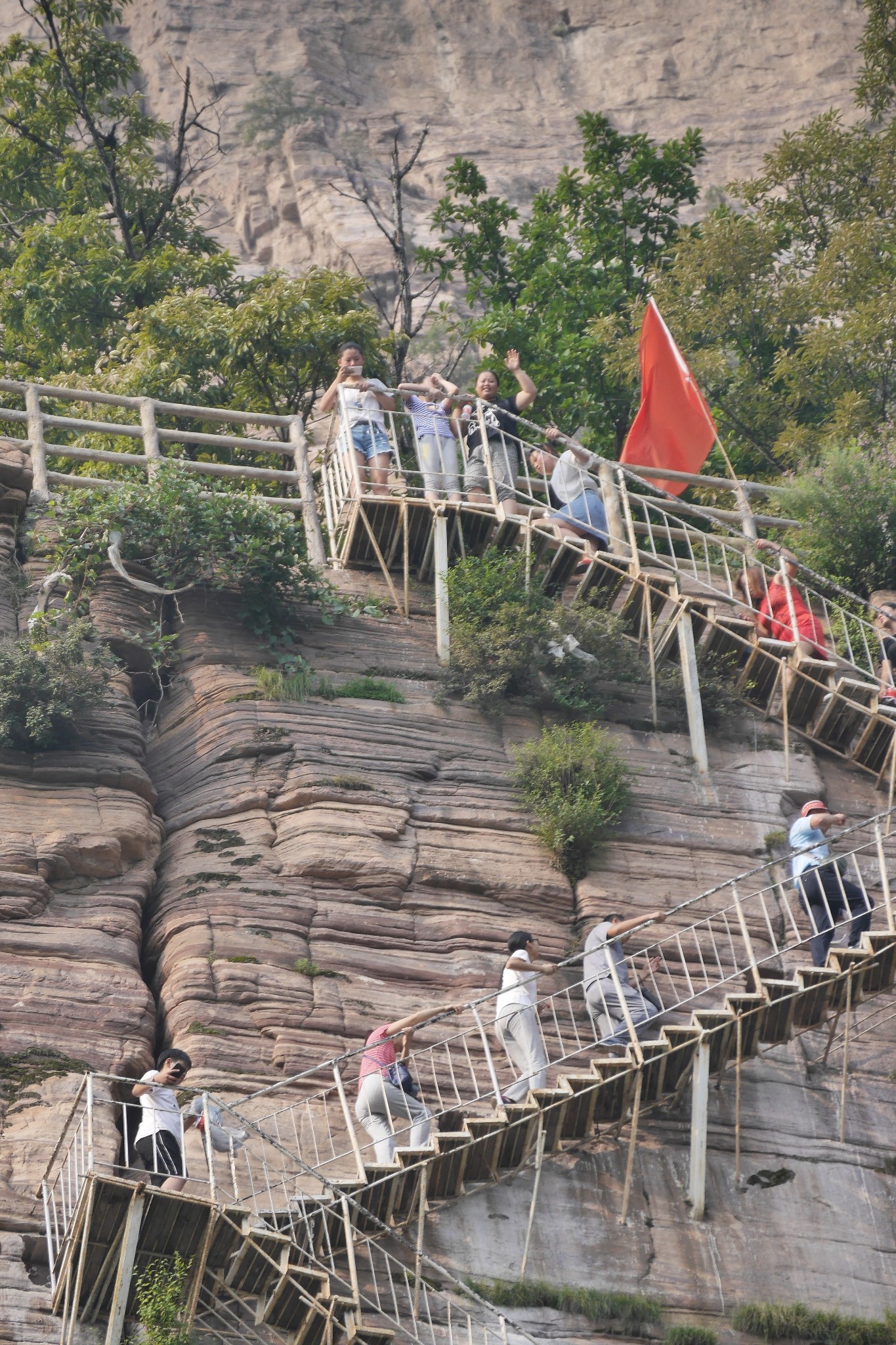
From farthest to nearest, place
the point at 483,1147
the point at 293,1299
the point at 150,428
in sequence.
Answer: the point at 150,428
the point at 483,1147
the point at 293,1299

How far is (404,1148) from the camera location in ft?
46.8

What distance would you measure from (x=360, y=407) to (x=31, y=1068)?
A: 957cm

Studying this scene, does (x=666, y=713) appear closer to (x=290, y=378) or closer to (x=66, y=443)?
(x=290, y=378)

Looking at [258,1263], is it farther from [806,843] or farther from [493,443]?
[493,443]

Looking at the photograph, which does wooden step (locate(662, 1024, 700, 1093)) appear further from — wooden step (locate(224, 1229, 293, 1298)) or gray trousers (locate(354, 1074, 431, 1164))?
wooden step (locate(224, 1229, 293, 1298))

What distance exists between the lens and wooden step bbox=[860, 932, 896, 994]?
16062 millimetres

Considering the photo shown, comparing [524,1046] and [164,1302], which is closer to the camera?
[164,1302]

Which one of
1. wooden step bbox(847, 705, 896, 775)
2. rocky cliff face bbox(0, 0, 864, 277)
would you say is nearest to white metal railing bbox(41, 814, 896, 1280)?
wooden step bbox(847, 705, 896, 775)

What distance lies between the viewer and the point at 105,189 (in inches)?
1243

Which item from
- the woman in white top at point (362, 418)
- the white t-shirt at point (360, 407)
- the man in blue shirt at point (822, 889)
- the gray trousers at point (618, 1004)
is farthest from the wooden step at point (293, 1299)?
the white t-shirt at point (360, 407)

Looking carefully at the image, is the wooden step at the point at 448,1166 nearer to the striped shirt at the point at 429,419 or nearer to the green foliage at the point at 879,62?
the striped shirt at the point at 429,419

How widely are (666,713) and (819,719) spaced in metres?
1.53

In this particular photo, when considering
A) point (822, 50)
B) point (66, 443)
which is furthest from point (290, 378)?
point (822, 50)

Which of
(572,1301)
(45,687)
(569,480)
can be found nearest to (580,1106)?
(572,1301)
